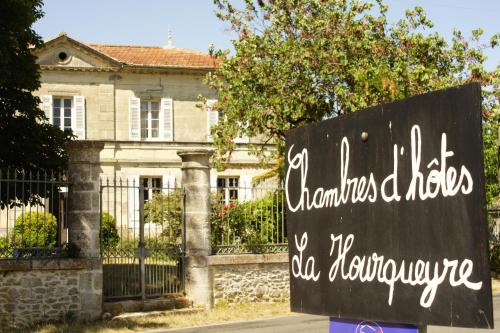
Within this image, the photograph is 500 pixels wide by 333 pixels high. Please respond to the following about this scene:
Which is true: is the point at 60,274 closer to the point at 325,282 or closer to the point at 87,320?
the point at 87,320

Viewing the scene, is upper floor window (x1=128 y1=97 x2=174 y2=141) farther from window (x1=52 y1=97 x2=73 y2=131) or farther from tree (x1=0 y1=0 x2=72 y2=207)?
tree (x1=0 y1=0 x2=72 y2=207)

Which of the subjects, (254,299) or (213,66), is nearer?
(254,299)

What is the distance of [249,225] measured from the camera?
15.3 metres

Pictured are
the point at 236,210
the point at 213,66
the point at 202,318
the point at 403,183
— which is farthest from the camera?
the point at 213,66

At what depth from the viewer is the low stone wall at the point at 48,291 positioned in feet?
38.3

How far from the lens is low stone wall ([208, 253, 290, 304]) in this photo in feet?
46.9

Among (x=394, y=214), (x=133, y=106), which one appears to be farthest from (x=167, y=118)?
(x=394, y=214)

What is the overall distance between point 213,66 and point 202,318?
61.3 ft

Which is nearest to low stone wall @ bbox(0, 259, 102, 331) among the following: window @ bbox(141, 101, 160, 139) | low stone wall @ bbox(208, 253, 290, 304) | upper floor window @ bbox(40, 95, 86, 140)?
low stone wall @ bbox(208, 253, 290, 304)

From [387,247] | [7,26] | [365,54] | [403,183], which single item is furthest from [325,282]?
[365,54]

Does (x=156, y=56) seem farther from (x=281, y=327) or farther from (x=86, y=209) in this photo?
(x=281, y=327)

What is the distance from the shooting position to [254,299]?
1468cm

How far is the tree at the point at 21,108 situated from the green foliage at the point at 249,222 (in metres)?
3.43

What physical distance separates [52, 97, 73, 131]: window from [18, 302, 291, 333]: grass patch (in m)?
17.1
